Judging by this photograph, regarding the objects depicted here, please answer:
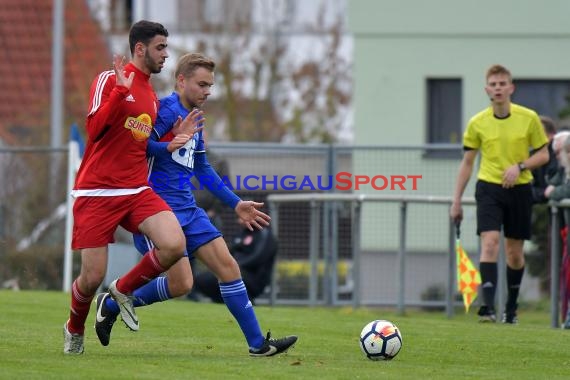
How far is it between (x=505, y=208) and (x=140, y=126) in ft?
17.0

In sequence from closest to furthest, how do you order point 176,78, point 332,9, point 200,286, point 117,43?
point 176,78 → point 200,286 → point 117,43 → point 332,9

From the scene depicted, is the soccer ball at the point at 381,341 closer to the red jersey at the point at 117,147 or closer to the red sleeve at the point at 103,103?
the red jersey at the point at 117,147

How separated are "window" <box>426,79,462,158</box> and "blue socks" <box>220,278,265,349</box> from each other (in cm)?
1438

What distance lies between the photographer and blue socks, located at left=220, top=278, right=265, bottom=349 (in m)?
9.72

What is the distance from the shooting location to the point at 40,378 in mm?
8188

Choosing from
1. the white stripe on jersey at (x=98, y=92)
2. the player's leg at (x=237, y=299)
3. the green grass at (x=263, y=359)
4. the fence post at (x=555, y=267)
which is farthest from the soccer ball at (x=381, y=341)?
the fence post at (x=555, y=267)

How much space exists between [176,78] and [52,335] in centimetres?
239

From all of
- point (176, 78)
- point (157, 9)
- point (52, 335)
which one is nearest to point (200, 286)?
point (52, 335)

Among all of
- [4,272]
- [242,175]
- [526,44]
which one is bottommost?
[4,272]

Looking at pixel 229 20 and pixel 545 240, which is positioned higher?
pixel 229 20

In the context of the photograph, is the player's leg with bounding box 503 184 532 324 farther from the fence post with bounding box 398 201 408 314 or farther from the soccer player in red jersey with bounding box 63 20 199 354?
the soccer player in red jersey with bounding box 63 20 199 354

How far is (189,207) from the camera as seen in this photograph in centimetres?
990

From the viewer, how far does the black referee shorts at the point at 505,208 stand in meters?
13.6

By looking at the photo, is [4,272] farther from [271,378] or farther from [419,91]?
[271,378]
